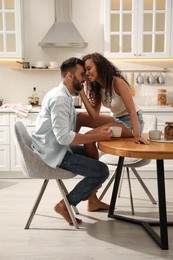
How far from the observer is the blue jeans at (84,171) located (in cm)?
273

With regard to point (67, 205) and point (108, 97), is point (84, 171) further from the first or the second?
point (108, 97)

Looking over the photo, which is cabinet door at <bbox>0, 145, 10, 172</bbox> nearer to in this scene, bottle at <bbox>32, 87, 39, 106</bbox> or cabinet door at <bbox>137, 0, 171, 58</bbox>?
bottle at <bbox>32, 87, 39, 106</bbox>

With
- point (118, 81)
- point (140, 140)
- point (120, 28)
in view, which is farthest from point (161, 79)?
point (140, 140)

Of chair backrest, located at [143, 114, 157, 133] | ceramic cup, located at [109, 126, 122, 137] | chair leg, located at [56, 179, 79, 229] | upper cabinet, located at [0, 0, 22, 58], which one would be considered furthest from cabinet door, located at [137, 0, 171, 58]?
chair leg, located at [56, 179, 79, 229]

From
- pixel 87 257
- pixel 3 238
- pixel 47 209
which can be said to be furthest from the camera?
pixel 47 209

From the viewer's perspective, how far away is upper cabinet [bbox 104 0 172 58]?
449 cm

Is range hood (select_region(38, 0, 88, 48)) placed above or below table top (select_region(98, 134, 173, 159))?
above

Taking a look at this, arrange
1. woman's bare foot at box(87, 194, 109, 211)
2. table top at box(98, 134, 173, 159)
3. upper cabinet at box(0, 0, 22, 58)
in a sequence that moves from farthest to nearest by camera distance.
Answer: upper cabinet at box(0, 0, 22, 58) < woman's bare foot at box(87, 194, 109, 211) < table top at box(98, 134, 173, 159)

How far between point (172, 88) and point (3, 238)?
10.1 ft

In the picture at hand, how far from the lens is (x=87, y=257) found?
2381 mm

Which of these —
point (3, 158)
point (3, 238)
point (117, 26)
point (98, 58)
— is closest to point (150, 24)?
point (117, 26)

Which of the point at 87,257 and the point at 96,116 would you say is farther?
the point at 96,116

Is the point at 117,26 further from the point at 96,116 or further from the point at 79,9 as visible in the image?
the point at 96,116

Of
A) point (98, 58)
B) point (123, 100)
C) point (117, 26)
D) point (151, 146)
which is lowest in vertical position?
point (151, 146)
